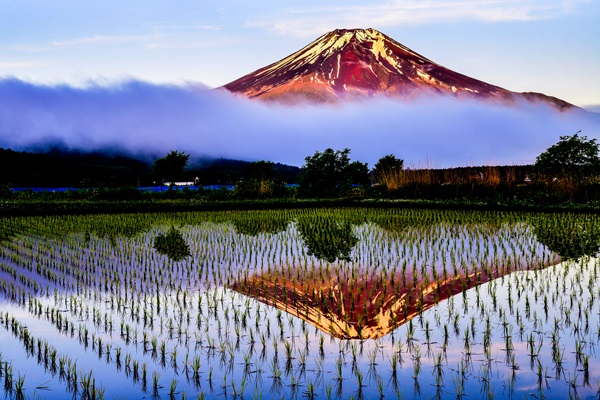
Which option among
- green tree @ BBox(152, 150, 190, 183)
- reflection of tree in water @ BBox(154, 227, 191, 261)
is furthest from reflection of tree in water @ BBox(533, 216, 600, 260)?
green tree @ BBox(152, 150, 190, 183)

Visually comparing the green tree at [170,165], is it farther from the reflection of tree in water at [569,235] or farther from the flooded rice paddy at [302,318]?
the flooded rice paddy at [302,318]

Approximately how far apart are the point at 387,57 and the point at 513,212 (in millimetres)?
55753

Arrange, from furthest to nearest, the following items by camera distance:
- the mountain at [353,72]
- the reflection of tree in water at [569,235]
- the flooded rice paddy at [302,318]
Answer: the mountain at [353,72] < the reflection of tree in water at [569,235] < the flooded rice paddy at [302,318]

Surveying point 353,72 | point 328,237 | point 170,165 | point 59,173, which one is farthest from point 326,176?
point 59,173

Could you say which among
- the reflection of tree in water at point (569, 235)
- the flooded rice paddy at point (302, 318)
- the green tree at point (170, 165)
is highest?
the green tree at point (170, 165)

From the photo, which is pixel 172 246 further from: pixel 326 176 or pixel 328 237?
pixel 326 176

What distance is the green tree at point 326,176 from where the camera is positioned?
31188mm

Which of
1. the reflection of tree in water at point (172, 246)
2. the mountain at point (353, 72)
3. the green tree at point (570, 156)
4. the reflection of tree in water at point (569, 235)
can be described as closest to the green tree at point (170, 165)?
the mountain at point (353, 72)

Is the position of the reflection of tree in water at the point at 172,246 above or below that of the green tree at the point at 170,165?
below

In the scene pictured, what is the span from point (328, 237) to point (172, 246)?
11.7 ft

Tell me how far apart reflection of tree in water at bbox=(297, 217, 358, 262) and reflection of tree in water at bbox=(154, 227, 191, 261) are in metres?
2.45

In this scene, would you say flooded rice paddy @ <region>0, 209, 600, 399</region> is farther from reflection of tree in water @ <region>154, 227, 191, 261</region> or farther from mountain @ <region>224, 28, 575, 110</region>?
mountain @ <region>224, 28, 575, 110</region>

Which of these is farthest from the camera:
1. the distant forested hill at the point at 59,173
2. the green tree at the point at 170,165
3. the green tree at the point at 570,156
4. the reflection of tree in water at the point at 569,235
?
the distant forested hill at the point at 59,173

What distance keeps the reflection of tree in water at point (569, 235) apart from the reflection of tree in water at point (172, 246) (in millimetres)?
6942
